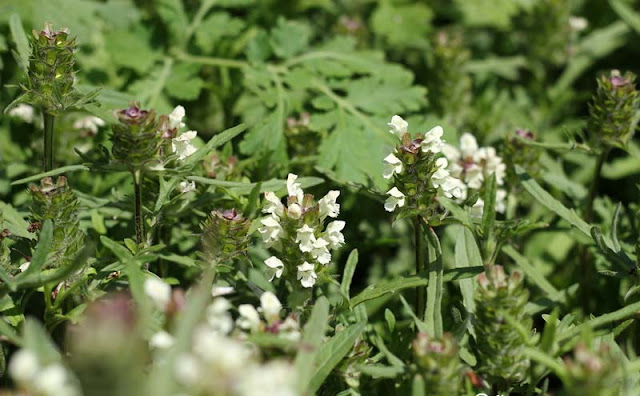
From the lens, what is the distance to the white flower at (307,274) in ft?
8.13

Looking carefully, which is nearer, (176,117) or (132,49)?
(176,117)

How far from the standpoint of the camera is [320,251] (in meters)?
2.49

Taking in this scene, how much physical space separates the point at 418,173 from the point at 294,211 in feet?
1.44

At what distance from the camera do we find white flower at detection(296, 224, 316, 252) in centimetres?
245

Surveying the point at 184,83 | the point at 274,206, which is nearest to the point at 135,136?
the point at 274,206

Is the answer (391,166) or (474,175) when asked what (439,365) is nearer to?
(391,166)

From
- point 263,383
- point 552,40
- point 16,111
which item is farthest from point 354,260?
point 552,40

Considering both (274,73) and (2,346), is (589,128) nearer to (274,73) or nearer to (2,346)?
(274,73)

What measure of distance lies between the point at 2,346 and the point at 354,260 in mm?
1232

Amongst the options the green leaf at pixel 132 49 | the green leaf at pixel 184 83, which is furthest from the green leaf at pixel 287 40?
the green leaf at pixel 132 49

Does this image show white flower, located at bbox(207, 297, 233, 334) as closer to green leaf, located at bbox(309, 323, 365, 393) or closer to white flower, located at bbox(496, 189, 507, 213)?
green leaf, located at bbox(309, 323, 365, 393)

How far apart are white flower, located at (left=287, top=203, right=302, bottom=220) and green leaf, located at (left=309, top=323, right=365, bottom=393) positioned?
0.42m

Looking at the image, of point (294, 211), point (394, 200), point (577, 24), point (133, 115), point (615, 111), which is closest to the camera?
point (133, 115)

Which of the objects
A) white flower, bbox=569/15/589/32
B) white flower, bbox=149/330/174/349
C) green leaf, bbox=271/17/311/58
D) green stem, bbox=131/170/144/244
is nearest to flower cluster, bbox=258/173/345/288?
green stem, bbox=131/170/144/244
